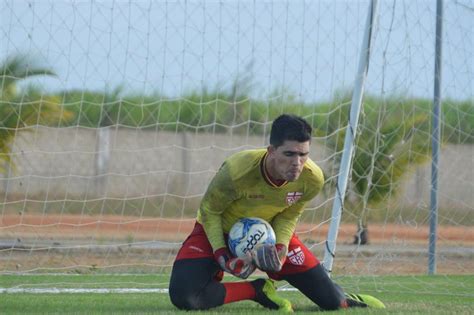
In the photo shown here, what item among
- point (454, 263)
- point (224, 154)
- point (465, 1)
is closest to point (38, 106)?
point (224, 154)

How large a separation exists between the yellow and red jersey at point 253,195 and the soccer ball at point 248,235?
10cm

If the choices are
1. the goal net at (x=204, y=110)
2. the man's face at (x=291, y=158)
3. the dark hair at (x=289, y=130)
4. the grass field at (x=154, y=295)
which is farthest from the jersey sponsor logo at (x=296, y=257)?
the goal net at (x=204, y=110)

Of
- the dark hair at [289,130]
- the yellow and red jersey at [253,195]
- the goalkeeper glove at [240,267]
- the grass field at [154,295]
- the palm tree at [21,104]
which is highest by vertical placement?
the palm tree at [21,104]

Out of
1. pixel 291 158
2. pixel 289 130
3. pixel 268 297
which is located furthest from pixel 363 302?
pixel 289 130

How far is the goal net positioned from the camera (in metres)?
12.1

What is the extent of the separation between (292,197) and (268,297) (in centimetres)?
89

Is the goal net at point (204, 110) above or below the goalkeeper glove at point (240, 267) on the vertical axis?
above

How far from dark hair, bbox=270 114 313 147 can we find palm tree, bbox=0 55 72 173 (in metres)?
4.78

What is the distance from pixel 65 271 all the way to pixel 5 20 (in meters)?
3.31

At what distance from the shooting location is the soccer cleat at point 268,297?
8.62 meters

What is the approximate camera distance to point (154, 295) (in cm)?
1021

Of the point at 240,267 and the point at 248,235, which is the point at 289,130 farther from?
the point at 240,267

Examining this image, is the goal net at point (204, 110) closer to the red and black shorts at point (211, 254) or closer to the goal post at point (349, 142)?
the goal post at point (349, 142)

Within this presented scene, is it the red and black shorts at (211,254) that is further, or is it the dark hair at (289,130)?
the red and black shorts at (211,254)
